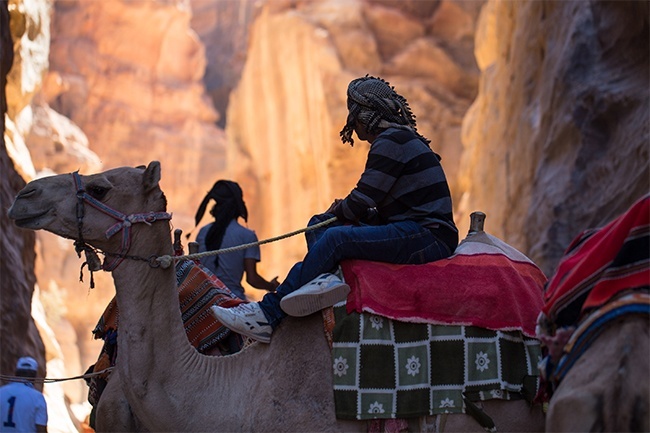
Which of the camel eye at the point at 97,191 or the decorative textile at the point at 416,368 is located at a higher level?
the camel eye at the point at 97,191

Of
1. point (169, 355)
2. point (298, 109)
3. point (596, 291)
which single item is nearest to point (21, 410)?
point (169, 355)

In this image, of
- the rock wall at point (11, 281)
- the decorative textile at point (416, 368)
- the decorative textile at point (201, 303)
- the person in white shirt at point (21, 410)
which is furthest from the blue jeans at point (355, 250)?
the rock wall at point (11, 281)

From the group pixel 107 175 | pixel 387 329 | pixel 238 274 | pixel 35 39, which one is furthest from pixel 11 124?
pixel 387 329

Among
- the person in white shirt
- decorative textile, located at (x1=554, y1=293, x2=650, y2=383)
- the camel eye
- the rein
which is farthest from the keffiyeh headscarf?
the person in white shirt

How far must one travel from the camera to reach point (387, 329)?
5.03 meters

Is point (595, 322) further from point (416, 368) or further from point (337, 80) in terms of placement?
point (337, 80)

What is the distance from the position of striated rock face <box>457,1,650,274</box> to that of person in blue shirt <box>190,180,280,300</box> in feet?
13.8

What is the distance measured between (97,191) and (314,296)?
1.33 meters

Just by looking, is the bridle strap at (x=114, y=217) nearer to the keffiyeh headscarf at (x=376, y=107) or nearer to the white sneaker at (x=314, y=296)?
the white sneaker at (x=314, y=296)

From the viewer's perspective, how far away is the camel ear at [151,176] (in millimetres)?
5250

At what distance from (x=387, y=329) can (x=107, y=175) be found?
1.74 meters

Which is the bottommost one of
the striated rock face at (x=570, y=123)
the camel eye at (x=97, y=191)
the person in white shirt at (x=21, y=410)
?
the person in white shirt at (x=21, y=410)

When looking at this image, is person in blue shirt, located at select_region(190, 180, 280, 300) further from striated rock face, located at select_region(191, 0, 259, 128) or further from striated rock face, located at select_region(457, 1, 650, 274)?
striated rock face, located at select_region(191, 0, 259, 128)

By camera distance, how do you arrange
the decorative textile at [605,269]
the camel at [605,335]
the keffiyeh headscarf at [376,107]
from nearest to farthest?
the camel at [605,335], the decorative textile at [605,269], the keffiyeh headscarf at [376,107]
